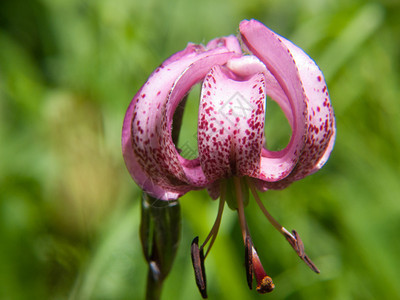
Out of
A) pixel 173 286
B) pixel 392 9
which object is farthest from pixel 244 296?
pixel 392 9

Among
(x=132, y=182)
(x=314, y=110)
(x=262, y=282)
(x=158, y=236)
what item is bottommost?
(x=262, y=282)

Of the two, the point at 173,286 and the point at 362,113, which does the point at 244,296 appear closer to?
the point at 173,286

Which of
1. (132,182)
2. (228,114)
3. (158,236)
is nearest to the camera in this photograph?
(228,114)

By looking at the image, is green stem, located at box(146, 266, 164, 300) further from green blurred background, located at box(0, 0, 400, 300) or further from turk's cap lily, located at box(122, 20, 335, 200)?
green blurred background, located at box(0, 0, 400, 300)

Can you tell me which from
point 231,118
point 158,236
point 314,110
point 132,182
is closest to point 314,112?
point 314,110

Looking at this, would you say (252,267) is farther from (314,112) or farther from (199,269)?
(314,112)

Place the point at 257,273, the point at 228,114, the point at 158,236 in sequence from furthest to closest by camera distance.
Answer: the point at 158,236 < the point at 257,273 < the point at 228,114

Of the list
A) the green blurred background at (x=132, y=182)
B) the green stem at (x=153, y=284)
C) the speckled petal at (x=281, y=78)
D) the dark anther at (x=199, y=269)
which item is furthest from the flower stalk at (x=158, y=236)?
the green blurred background at (x=132, y=182)

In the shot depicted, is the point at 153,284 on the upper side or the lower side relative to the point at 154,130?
lower
